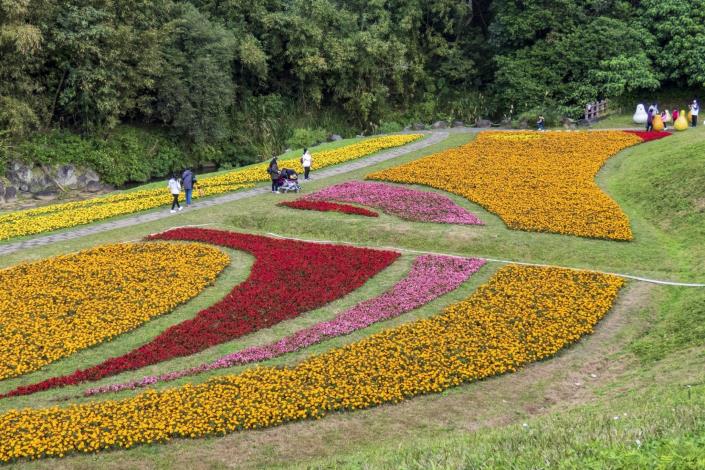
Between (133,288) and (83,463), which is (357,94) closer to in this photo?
(133,288)

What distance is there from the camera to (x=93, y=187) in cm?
4888

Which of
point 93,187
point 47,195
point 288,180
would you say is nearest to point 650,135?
point 288,180

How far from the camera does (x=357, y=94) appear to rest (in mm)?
64062

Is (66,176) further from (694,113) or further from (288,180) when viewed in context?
(694,113)

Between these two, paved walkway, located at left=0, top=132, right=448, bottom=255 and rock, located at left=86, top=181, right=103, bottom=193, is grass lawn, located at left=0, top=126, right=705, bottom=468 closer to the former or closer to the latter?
paved walkway, located at left=0, top=132, right=448, bottom=255

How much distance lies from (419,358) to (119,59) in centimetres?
4025

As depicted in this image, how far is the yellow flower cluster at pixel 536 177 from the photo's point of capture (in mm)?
26797

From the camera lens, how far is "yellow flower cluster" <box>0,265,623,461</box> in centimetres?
1340

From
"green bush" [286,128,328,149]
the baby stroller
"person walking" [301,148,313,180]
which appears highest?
"green bush" [286,128,328,149]

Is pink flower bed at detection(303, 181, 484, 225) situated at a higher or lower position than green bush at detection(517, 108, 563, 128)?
lower

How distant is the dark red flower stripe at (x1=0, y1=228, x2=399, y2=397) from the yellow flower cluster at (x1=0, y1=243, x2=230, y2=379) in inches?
56.1

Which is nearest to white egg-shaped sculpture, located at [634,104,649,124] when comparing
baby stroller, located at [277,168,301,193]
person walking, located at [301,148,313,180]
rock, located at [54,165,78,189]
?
person walking, located at [301,148,313,180]

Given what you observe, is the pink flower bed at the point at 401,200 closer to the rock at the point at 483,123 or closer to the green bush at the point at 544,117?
the green bush at the point at 544,117

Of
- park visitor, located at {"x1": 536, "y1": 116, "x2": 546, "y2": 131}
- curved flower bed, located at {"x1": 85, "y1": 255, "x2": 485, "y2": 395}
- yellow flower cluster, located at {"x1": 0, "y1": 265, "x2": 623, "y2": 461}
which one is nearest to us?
yellow flower cluster, located at {"x1": 0, "y1": 265, "x2": 623, "y2": 461}
